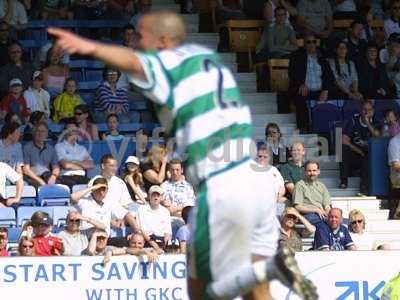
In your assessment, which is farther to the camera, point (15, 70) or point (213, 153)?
point (15, 70)

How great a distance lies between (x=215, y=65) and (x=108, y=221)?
25.7 feet

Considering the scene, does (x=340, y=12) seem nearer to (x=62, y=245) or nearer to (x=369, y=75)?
(x=369, y=75)

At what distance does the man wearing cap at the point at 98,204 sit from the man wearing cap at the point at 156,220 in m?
0.12

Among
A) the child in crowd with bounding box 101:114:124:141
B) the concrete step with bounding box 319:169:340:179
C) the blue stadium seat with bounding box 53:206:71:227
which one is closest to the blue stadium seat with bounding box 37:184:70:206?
the blue stadium seat with bounding box 53:206:71:227

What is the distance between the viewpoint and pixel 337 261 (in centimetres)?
1402

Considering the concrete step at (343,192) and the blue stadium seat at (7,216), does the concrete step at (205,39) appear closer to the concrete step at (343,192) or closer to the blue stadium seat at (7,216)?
the concrete step at (343,192)

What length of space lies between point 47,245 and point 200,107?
737 centimetres

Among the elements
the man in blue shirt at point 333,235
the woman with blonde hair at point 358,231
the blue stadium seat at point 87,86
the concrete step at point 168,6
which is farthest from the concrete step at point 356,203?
the concrete step at point 168,6

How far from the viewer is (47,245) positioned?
1418cm

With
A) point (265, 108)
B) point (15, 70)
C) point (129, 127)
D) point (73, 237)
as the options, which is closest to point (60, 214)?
point (73, 237)

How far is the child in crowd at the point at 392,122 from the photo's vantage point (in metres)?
17.1

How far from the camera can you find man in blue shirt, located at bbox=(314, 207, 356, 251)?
14.9m

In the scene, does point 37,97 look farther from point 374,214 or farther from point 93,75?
point 374,214

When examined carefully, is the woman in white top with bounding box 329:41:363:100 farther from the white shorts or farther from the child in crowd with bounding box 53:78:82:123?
the white shorts
